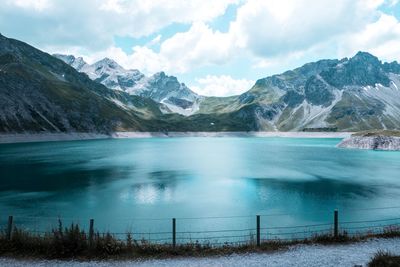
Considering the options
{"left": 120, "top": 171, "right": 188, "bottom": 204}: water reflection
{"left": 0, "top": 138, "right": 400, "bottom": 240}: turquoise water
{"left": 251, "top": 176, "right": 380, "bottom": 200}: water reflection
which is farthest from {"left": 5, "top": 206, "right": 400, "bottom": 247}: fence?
{"left": 251, "top": 176, "right": 380, "bottom": 200}: water reflection

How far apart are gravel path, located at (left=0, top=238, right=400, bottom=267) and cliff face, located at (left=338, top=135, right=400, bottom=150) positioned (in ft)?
562

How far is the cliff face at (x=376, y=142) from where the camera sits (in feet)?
562

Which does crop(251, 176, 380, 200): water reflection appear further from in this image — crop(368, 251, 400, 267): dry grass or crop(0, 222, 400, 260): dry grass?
crop(368, 251, 400, 267): dry grass

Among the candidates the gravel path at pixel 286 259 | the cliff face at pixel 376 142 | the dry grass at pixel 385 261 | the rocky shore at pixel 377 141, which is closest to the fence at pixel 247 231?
the gravel path at pixel 286 259

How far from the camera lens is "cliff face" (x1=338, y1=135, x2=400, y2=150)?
562ft

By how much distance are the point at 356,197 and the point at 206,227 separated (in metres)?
30.8

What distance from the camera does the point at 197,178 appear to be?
262ft

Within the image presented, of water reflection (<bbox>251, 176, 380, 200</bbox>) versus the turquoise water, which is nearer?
the turquoise water

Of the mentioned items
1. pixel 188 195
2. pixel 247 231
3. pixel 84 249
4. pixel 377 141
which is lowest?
pixel 188 195

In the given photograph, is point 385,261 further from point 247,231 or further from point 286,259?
point 247,231

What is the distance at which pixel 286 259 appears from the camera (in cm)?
2003

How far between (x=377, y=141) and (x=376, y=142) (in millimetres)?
704

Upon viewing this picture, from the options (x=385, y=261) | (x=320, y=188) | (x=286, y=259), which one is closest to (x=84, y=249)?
(x=286, y=259)

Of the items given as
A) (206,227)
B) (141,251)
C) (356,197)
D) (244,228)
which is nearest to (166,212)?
(206,227)
